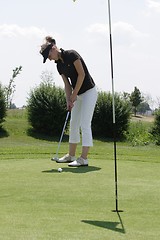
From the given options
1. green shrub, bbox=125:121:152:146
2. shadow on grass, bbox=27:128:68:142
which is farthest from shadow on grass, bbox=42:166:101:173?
green shrub, bbox=125:121:152:146

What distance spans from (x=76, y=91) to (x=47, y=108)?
15570 millimetres

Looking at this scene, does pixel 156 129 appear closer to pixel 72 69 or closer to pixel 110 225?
pixel 72 69

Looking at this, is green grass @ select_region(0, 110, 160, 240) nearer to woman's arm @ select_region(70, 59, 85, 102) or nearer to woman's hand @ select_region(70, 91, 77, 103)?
woman's hand @ select_region(70, 91, 77, 103)

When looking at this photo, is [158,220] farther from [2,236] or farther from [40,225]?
[2,236]

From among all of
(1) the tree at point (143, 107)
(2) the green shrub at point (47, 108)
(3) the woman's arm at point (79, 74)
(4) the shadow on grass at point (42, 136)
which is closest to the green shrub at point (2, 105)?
(2) the green shrub at point (47, 108)

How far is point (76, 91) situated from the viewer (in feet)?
23.9

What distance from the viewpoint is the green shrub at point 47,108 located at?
22.9 metres

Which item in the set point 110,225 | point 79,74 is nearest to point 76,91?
point 79,74

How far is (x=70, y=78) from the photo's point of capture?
7484 mm

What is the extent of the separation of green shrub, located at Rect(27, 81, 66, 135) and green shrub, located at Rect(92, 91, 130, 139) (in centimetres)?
190

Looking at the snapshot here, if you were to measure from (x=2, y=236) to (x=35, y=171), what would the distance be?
10.2 ft

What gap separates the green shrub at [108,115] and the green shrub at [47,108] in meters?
1.90

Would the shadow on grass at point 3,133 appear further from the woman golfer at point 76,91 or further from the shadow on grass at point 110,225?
the shadow on grass at point 110,225

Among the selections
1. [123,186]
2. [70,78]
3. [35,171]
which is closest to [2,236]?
[123,186]
